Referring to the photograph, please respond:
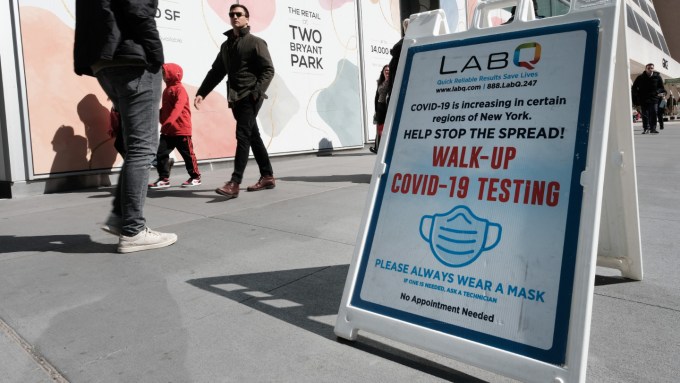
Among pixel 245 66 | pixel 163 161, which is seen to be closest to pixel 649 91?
pixel 245 66

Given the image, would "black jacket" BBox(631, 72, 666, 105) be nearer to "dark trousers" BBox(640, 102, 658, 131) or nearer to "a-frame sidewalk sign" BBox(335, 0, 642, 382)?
"dark trousers" BBox(640, 102, 658, 131)

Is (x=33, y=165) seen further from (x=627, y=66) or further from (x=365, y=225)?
(x=627, y=66)

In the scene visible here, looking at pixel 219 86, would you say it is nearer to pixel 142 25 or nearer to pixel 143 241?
pixel 142 25

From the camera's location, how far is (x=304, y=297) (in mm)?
2543

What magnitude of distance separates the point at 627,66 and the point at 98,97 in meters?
6.45

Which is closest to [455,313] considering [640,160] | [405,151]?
[405,151]

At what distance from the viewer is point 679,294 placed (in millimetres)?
2451

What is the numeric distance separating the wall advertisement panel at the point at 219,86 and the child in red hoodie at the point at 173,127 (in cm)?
85

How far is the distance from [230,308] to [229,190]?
298 centimetres

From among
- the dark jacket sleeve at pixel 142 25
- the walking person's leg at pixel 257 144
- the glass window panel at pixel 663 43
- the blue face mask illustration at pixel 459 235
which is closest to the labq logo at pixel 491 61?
the blue face mask illustration at pixel 459 235

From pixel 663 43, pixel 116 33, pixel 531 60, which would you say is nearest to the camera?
pixel 531 60

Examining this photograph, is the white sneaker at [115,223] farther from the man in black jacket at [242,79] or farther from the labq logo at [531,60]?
the labq logo at [531,60]

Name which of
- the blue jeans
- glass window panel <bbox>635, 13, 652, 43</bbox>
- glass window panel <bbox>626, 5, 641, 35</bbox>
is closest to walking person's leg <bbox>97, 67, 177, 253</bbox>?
the blue jeans

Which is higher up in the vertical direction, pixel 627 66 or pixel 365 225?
pixel 627 66
